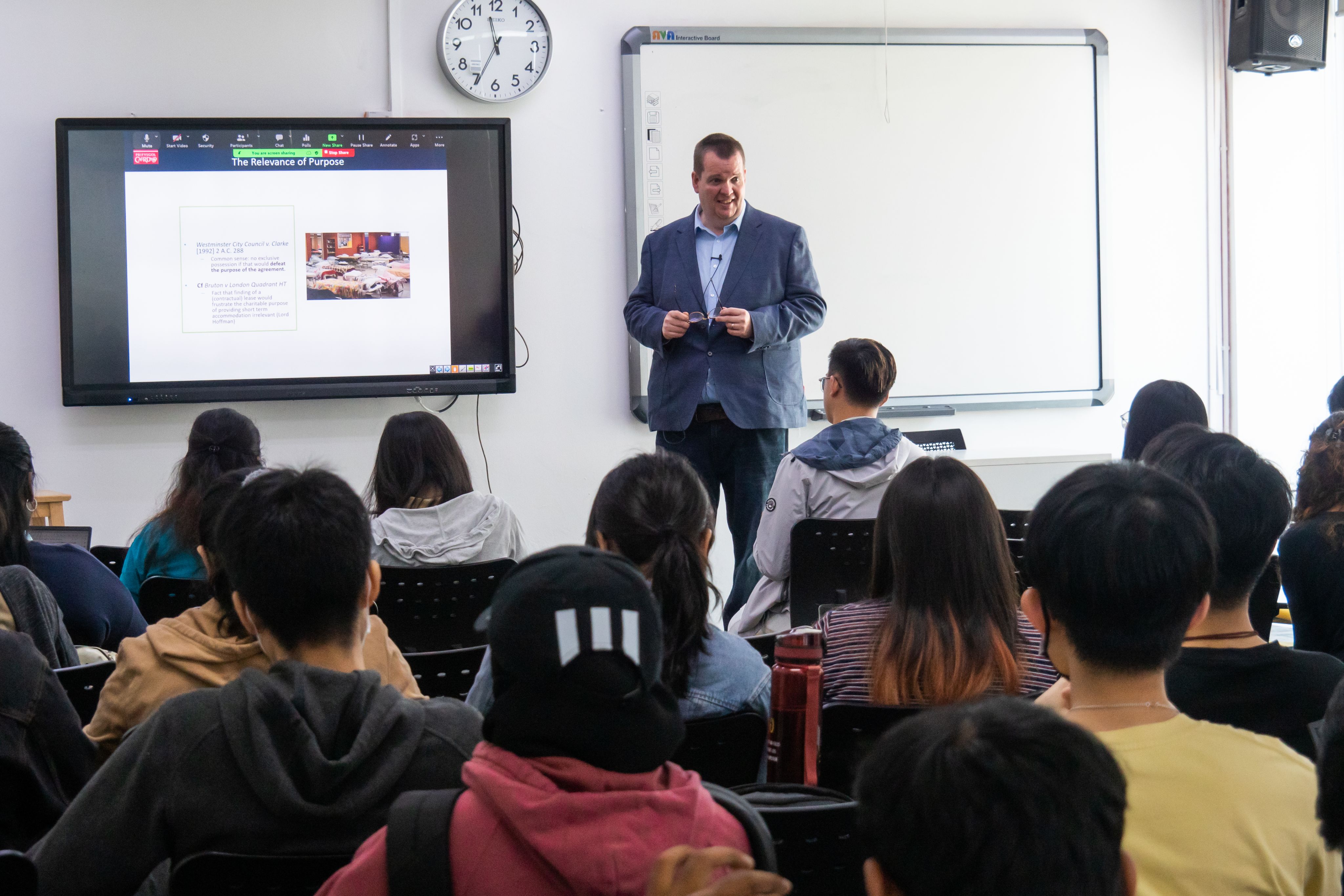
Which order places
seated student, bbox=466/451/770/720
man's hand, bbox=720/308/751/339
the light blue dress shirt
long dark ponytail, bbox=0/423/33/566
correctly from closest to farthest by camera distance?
seated student, bbox=466/451/770/720 < long dark ponytail, bbox=0/423/33/566 < man's hand, bbox=720/308/751/339 < the light blue dress shirt

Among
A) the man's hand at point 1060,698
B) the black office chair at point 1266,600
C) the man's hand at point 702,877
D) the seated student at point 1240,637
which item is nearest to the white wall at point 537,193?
the black office chair at point 1266,600

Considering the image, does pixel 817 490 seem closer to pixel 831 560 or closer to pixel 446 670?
pixel 831 560

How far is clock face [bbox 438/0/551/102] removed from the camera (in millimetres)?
4812

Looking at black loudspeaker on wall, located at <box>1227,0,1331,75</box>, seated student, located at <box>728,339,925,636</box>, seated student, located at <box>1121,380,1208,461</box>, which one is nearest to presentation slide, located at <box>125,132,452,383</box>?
seated student, located at <box>728,339,925,636</box>

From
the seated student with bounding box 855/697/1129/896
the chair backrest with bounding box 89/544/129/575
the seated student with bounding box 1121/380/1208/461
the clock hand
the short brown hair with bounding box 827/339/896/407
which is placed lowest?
the chair backrest with bounding box 89/544/129/575

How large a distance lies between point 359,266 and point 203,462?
2001 millimetres

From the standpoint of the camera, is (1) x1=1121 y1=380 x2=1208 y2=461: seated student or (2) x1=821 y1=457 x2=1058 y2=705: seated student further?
(1) x1=1121 y1=380 x2=1208 y2=461: seated student

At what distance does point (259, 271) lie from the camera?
475cm

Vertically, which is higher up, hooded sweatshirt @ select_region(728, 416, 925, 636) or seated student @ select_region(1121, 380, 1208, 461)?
seated student @ select_region(1121, 380, 1208, 461)

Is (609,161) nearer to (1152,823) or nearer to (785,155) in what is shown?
(785,155)

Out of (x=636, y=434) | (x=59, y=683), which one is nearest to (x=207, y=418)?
(x=59, y=683)

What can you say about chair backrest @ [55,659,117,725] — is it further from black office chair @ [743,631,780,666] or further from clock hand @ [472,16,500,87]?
clock hand @ [472,16,500,87]

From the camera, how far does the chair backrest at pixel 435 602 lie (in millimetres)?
2549

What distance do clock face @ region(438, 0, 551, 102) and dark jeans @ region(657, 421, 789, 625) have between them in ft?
5.64
